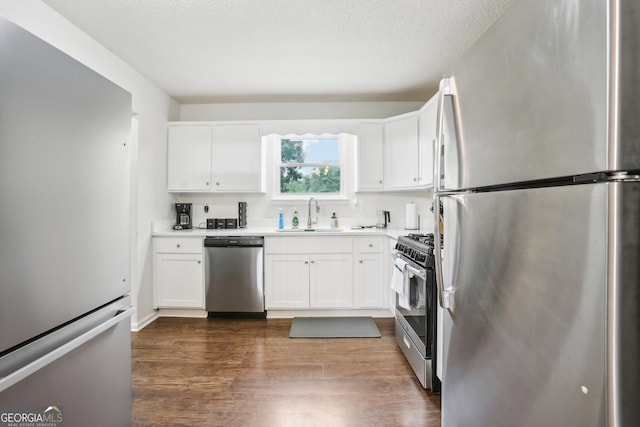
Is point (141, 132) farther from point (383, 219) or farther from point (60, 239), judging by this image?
point (383, 219)

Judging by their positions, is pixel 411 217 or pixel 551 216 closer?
pixel 551 216

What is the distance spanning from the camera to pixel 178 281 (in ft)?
10.7

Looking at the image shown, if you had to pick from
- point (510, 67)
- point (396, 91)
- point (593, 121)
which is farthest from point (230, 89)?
point (593, 121)

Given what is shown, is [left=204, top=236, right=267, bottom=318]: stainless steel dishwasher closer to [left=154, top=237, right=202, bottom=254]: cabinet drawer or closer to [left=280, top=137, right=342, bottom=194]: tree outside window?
[left=154, top=237, right=202, bottom=254]: cabinet drawer

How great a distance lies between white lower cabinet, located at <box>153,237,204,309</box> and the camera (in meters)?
3.26

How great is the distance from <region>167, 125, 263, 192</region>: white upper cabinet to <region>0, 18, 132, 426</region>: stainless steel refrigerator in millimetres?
2388

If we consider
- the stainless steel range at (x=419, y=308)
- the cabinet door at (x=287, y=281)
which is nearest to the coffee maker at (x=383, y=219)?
the cabinet door at (x=287, y=281)

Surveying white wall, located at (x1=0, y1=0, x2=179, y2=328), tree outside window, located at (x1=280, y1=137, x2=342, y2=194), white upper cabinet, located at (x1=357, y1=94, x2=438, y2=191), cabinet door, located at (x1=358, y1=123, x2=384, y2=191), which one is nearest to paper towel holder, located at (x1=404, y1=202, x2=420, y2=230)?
white upper cabinet, located at (x1=357, y1=94, x2=438, y2=191)

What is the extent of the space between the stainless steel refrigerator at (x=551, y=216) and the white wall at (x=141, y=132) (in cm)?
266

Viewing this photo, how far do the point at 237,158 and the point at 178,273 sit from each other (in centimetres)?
144

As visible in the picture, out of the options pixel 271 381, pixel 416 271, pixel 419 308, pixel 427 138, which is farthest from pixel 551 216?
pixel 427 138

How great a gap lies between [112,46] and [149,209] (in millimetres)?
1508

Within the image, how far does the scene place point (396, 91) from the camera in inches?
139

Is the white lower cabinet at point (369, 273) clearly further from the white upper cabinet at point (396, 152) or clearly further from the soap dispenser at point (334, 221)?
the white upper cabinet at point (396, 152)
